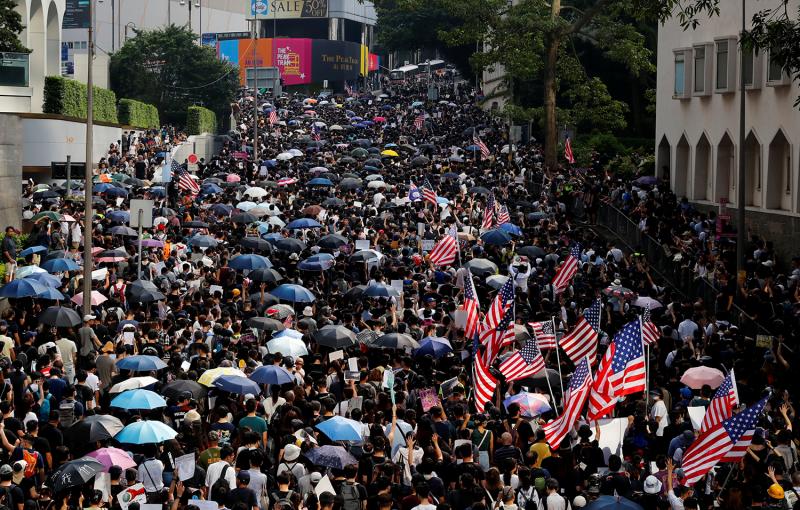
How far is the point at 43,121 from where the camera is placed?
44.4 meters

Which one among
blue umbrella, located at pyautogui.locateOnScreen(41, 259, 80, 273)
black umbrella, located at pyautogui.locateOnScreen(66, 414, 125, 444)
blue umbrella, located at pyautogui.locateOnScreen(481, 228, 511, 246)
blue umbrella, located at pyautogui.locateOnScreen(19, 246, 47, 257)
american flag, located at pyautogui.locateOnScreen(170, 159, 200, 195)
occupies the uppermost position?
american flag, located at pyautogui.locateOnScreen(170, 159, 200, 195)

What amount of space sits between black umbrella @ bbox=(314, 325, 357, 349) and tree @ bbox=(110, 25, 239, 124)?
5583 cm

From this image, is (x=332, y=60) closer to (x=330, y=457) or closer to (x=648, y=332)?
(x=648, y=332)

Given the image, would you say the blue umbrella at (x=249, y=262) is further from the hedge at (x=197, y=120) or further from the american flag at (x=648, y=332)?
the hedge at (x=197, y=120)

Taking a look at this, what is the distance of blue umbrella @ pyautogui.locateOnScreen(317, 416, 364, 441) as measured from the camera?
47.8 feet

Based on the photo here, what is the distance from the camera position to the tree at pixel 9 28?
129ft

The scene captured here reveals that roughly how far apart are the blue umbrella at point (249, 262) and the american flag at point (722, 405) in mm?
12578

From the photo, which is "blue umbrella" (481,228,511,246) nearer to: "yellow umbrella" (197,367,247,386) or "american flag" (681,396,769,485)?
"yellow umbrella" (197,367,247,386)

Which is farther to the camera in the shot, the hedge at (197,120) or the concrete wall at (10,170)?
the hedge at (197,120)

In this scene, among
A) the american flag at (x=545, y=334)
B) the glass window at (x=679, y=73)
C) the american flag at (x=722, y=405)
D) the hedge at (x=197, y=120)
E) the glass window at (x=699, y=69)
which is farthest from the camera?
the hedge at (x=197, y=120)

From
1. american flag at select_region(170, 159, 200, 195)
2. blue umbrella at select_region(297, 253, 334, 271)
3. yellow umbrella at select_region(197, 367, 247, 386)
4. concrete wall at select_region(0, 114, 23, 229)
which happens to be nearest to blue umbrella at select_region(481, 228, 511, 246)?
blue umbrella at select_region(297, 253, 334, 271)

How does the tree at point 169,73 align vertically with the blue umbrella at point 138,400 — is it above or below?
above

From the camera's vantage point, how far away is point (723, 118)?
39.1 metres

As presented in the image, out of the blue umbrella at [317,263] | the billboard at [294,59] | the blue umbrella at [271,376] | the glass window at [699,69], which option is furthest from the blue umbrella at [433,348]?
the billboard at [294,59]
